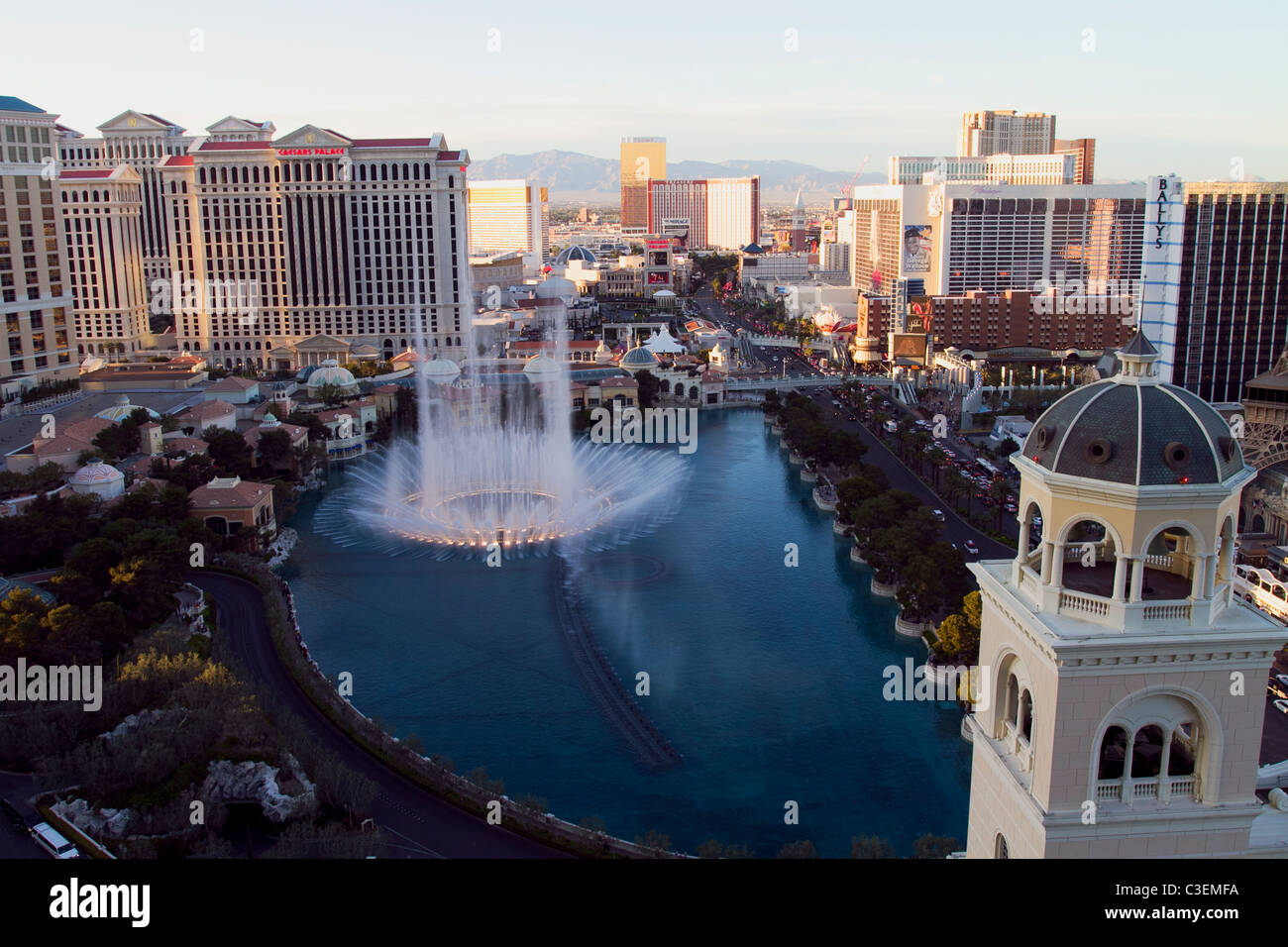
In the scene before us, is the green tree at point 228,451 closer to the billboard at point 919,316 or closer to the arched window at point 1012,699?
the arched window at point 1012,699

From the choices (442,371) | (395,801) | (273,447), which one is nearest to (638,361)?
(442,371)

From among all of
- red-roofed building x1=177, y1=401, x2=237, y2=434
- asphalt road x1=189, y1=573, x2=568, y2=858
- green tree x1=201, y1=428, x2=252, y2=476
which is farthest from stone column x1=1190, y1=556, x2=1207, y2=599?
red-roofed building x1=177, y1=401, x2=237, y2=434

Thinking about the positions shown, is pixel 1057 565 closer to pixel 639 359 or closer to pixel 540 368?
pixel 540 368

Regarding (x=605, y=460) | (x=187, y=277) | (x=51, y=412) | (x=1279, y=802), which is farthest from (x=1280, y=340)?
(x=187, y=277)

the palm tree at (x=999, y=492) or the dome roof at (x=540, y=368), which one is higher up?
the dome roof at (x=540, y=368)

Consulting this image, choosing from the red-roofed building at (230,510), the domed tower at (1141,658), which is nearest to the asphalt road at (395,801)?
the red-roofed building at (230,510)

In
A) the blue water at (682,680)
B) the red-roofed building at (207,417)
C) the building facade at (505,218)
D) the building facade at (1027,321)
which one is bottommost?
the blue water at (682,680)
